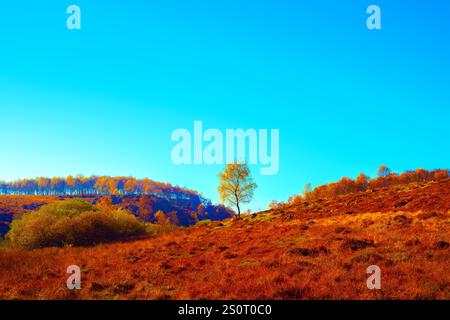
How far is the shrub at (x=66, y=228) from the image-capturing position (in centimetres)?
3149

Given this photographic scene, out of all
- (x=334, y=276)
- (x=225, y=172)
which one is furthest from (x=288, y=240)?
(x=225, y=172)

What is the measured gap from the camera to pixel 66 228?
32.0 m

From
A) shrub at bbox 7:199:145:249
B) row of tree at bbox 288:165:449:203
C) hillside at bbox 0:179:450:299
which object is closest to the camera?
hillside at bbox 0:179:450:299

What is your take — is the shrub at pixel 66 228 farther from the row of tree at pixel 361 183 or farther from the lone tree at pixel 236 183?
the row of tree at pixel 361 183

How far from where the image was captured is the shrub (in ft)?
103

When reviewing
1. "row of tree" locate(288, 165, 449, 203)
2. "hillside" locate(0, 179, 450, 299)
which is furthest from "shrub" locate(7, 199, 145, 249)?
"row of tree" locate(288, 165, 449, 203)

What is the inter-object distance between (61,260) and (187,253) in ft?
26.9

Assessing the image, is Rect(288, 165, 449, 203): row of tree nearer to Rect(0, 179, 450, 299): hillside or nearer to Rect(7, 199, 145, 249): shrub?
Rect(7, 199, 145, 249): shrub

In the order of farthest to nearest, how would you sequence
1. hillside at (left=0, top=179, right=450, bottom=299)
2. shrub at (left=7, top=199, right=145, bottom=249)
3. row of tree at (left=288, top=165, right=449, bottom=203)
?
row of tree at (left=288, top=165, right=449, bottom=203)
shrub at (left=7, top=199, right=145, bottom=249)
hillside at (left=0, top=179, right=450, bottom=299)

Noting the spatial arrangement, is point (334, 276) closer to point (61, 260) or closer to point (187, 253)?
point (187, 253)

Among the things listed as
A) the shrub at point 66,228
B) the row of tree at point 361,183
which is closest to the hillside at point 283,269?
the shrub at point 66,228

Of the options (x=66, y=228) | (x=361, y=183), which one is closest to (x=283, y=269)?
(x=66, y=228)

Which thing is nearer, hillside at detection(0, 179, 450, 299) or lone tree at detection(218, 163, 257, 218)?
hillside at detection(0, 179, 450, 299)

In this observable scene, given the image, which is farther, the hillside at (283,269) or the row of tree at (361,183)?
the row of tree at (361,183)
